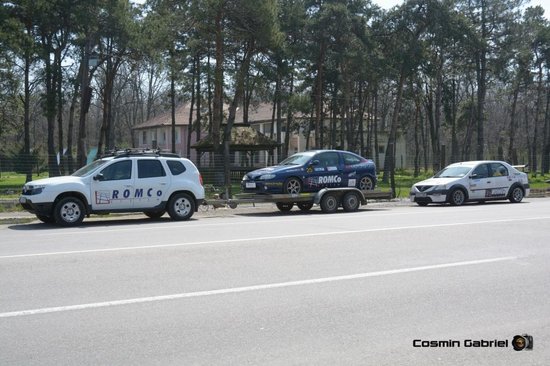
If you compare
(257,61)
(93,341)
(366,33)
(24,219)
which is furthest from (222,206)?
(366,33)

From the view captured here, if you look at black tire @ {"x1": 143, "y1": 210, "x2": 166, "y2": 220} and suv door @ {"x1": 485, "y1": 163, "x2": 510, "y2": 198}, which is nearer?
black tire @ {"x1": 143, "y1": 210, "x2": 166, "y2": 220}

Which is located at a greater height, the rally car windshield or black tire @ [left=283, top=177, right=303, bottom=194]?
the rally car windshield

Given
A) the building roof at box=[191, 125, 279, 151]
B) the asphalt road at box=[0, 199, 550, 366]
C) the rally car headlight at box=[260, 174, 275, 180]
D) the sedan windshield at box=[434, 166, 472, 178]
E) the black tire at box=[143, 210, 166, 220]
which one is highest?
the building roof at box=[191, 125, 279, 151]

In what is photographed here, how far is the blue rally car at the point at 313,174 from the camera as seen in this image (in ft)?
60.4

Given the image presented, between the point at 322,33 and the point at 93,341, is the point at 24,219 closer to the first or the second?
the point at 93,341

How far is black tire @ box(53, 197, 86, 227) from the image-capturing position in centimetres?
1527

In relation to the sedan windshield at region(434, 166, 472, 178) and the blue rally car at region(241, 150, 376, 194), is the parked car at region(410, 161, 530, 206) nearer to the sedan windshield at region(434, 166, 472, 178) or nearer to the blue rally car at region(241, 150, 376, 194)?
the sedan windshield at region(434, 166, 472, 178)

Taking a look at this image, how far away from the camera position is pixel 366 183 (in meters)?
20.0

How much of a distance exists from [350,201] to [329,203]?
818mm

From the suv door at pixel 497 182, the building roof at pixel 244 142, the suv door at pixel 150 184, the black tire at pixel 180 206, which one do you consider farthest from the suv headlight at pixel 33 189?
the building roof at pixel 244 142

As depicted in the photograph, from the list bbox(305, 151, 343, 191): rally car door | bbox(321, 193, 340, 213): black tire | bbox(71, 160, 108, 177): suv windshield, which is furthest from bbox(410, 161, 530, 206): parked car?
bbox(71, 160, 108, 177): suv windshield

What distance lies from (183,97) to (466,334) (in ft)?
162

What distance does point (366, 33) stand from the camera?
38.9m

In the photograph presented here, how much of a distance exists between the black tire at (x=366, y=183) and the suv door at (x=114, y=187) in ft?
24.9
